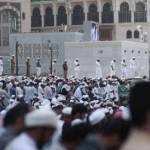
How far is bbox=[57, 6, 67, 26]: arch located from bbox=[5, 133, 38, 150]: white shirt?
5939 cm

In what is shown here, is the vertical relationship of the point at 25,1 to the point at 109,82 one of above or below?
above

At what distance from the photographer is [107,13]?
6281cm

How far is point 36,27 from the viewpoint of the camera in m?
64.4

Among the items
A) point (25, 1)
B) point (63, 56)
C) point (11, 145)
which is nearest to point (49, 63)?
point (63, 56)

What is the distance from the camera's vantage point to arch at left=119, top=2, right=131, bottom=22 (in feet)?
205

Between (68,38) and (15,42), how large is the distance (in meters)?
3.78

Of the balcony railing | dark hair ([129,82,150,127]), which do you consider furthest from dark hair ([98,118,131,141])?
the balcony railing

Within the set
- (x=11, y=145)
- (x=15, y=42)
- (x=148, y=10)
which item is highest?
(x=148, y=10)

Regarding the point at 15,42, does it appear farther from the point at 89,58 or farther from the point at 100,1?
the point at 100,1

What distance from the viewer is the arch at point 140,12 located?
61.8 m

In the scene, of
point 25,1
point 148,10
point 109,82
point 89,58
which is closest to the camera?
point 109,82

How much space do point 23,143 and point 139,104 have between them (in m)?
1.32

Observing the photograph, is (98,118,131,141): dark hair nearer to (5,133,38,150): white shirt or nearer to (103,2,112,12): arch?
(5,133,38,150): white shirt

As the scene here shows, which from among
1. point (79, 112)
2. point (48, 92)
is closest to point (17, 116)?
point (79, 112)
